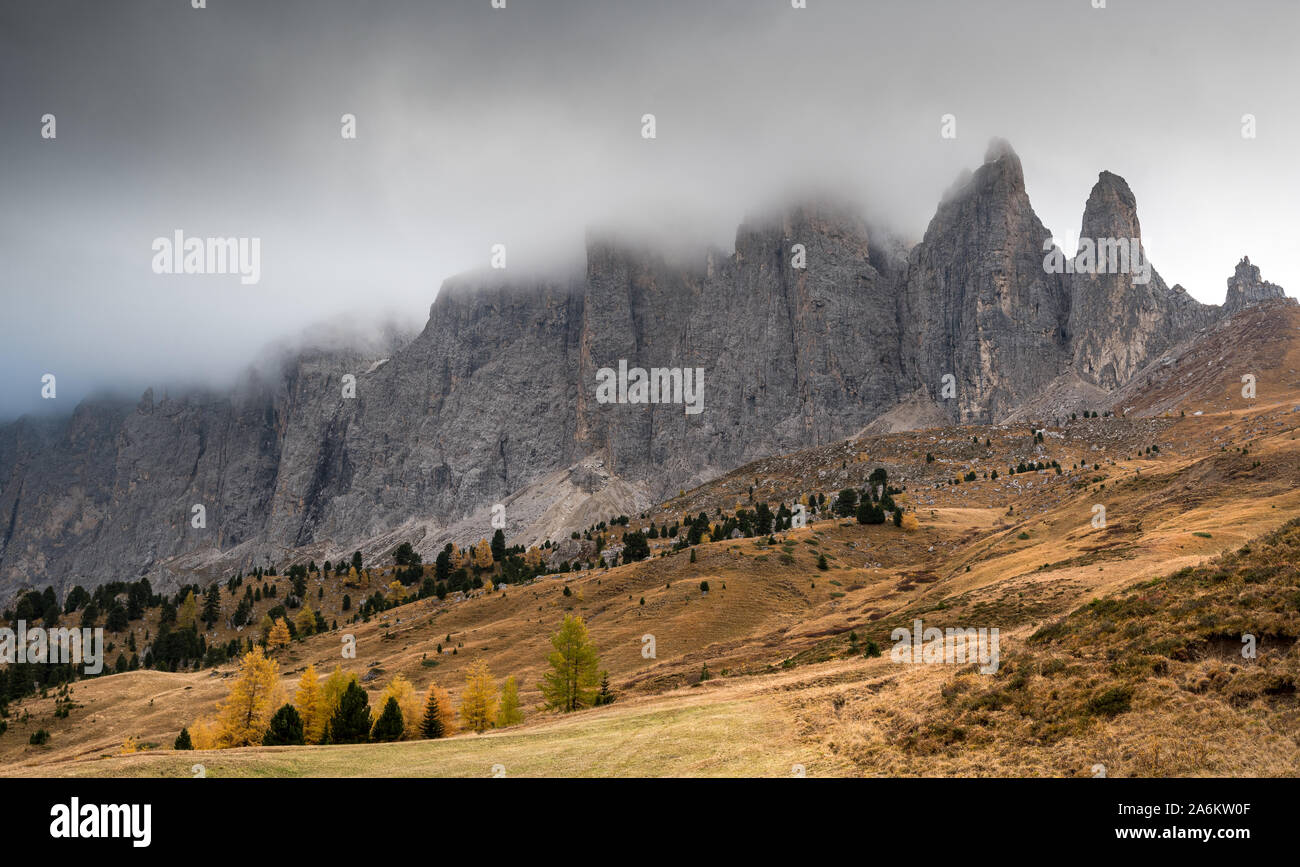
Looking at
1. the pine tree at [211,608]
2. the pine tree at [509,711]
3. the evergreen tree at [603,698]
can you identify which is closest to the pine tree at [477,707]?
the pine tree at [509,711]

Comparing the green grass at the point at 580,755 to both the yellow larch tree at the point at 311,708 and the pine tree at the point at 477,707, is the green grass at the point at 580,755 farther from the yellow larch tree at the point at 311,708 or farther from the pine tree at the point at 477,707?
the yellow larch tree at the point at 311,708

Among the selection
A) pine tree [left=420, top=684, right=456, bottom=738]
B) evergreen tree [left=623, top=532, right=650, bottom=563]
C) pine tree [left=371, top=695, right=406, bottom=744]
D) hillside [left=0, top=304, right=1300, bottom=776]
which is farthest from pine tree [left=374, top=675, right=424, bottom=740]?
evergreen tree [left=623, top=532, right=650, bottom=563]

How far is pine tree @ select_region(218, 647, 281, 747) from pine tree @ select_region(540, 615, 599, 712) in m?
22.7

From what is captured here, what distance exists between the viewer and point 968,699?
22734mm

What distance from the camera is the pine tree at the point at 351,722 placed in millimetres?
45250

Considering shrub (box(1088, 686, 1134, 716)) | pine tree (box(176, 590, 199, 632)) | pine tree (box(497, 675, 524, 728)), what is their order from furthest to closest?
pine tree (box(176, 590, 199, 632)) < pine tree (box(497, 675, 524, 728)) < shrub (box(1088, 686, 1134, 716))

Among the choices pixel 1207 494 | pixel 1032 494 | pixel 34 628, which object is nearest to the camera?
pixel 1207 494

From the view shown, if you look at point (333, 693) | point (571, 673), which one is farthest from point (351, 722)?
point (571, 673)

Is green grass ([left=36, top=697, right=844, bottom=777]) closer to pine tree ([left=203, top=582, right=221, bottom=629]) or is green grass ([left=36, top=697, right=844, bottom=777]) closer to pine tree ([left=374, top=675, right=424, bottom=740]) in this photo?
pine tree ([left=374, top=675, right=424, bottom=740])

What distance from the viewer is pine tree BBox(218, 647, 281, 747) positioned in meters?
56.4

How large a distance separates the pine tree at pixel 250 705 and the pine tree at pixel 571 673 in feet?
74.3
